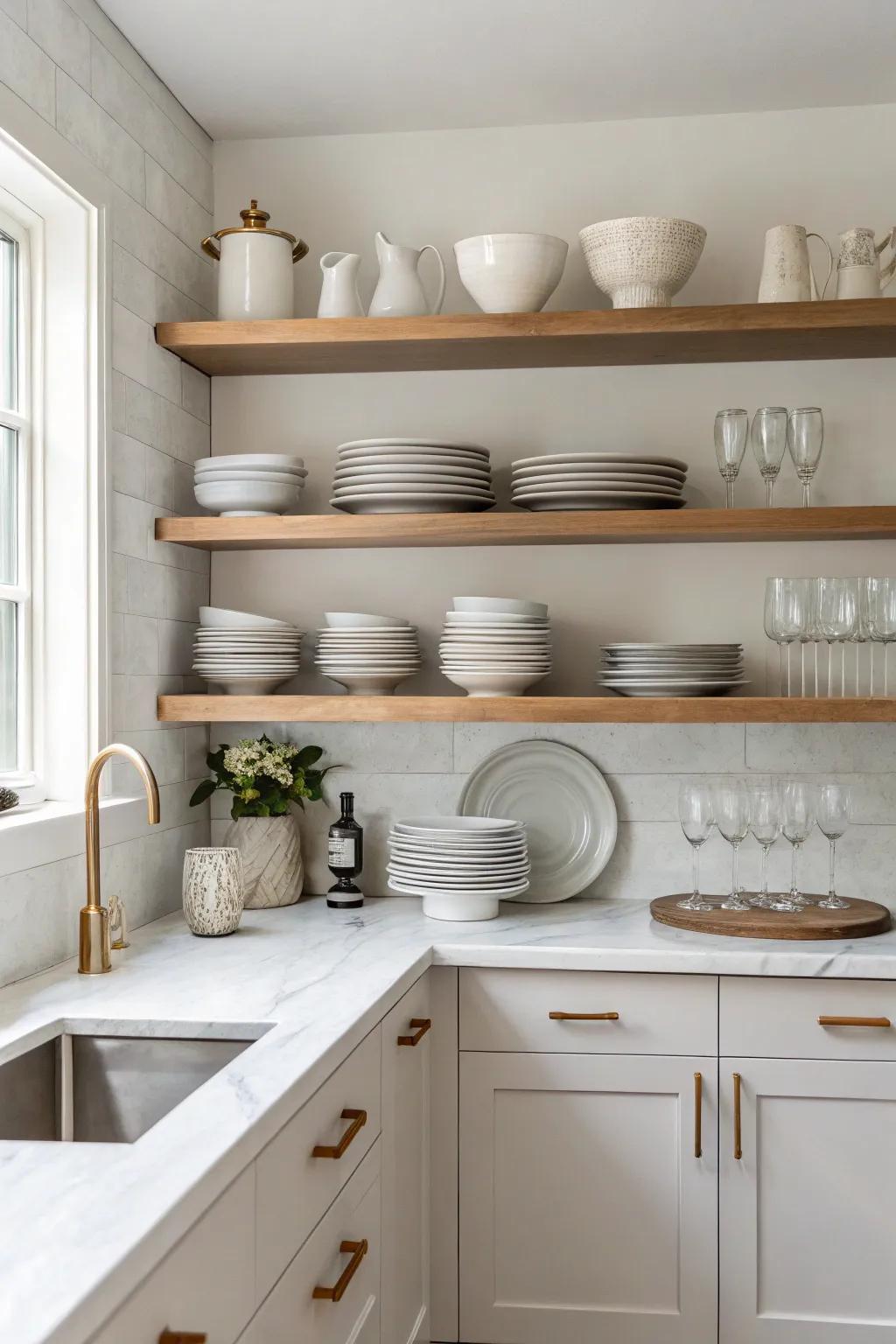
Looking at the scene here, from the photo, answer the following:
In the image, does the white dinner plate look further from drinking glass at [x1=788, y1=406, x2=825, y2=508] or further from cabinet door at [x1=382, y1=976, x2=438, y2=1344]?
drinking glass at [x1=788, y1=406, x2=825, y2=508]

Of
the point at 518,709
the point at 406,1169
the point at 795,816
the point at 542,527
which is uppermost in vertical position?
the point at 542,527

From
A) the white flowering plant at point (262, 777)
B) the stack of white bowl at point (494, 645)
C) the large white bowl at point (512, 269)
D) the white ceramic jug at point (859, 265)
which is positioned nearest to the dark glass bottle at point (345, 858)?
the white flowering plant at point (262, 777)

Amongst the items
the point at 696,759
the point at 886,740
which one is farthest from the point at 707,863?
the point at 886,740

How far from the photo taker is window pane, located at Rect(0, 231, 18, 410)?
7.28 ft

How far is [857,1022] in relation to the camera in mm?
2203

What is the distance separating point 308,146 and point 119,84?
23.7 inches

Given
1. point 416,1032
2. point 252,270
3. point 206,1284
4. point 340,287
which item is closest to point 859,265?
point 340,287

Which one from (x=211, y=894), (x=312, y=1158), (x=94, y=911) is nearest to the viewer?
(x=312, y=1158)

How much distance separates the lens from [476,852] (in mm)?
2486

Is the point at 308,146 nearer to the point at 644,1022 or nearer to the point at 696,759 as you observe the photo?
the point at 696,759

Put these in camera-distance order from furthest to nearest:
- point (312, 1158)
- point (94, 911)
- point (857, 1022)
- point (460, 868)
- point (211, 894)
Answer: point (460, 868) < point (211, 894) < point (857, 1022) < point (94, 911) < point (312, 1158)

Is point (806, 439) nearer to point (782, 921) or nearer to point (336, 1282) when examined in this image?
point (782, 921)

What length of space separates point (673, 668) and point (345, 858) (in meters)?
0.82

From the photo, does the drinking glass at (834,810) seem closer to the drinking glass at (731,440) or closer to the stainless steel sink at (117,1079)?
the drinking glass at (731,440)
